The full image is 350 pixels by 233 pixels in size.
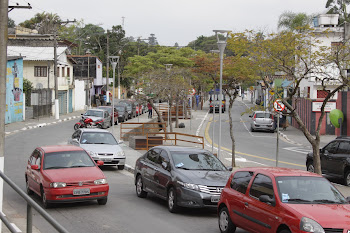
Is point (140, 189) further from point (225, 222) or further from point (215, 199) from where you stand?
point (225, 222)

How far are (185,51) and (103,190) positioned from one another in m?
55.8

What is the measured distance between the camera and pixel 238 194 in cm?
1024

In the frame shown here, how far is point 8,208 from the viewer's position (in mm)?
12602

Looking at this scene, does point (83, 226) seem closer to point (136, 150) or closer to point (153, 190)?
point (153, 190)

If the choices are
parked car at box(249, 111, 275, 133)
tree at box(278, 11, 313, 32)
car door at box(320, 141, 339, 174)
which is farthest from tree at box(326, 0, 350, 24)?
car door at box(320, 141, 339, 174)

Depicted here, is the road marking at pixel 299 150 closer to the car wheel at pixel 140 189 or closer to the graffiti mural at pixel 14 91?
the car wheel at pixel 140 189

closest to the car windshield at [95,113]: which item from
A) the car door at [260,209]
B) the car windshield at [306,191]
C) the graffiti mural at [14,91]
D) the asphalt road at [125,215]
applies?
the graffiti mural at [14,91]

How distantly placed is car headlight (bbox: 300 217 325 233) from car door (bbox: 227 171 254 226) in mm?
1692

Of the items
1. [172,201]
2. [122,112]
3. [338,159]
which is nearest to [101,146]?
[172,201]

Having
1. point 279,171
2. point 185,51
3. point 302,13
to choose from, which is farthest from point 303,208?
point 185,51

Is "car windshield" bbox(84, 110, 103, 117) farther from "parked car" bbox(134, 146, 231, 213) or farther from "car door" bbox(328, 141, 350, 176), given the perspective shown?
"parked car" bbox(134, 146, 231, 213)

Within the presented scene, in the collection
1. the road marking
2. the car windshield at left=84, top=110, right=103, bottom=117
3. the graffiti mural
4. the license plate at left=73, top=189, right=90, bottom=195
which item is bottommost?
the road marking

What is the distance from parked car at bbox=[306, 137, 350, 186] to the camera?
18.9m

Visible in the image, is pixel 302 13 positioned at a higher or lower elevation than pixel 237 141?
higher
